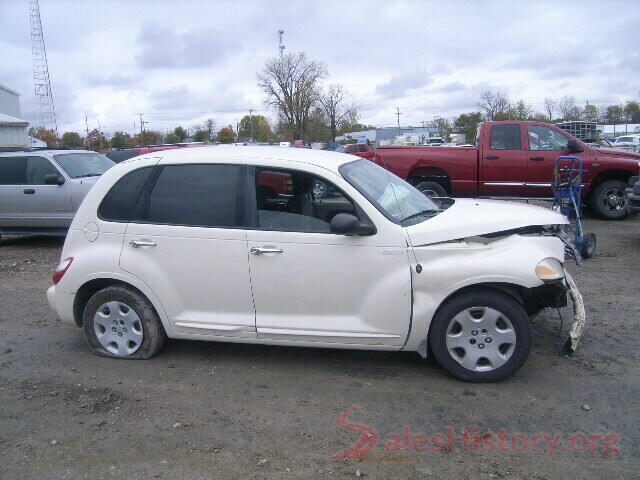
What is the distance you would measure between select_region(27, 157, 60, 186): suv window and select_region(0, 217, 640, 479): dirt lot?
18.3 ft

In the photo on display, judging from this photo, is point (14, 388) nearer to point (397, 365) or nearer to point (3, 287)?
point (397, 365)

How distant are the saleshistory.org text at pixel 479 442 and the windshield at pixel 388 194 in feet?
5.07

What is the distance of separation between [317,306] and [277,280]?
36 cm

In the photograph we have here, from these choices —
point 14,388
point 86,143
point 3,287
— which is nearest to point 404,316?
point 14,388

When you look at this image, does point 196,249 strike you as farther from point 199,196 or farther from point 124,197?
point 124,197

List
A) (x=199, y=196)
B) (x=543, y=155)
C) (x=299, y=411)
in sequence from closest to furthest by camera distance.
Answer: (x=299, y=411)
(x=199, y=196)
(x=543, y=155)

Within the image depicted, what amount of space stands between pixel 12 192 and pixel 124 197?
22.4 feet

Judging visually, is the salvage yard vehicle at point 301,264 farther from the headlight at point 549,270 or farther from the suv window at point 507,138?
the suv window at point 507,138

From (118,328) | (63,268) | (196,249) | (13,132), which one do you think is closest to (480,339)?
(196,249)

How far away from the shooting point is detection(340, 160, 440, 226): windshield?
445 centimetres

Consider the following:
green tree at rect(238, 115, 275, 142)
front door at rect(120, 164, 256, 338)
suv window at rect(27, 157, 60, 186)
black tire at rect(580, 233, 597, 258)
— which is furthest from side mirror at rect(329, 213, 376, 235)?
green tree at rect(238, 115, 275, 142)

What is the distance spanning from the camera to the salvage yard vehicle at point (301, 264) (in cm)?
420

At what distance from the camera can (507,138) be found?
11672mm

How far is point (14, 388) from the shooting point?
4527 millimetres
